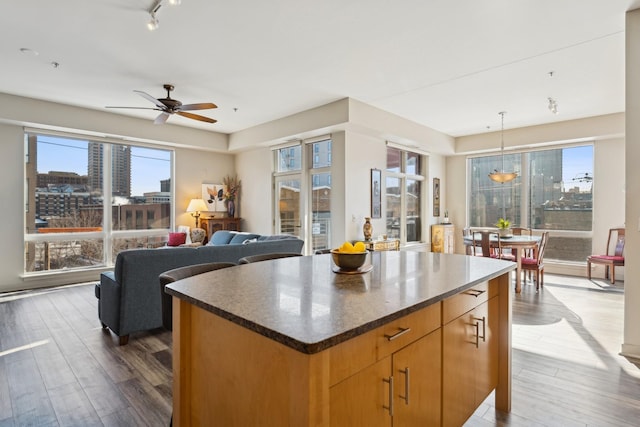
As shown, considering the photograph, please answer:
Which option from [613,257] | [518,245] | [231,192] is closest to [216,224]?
[231,192]

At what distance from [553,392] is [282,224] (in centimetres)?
535

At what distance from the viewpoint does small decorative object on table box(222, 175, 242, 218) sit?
7660mm

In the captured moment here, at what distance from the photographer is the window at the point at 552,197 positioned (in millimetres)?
6324

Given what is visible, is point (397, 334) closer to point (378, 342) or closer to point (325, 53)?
point (378, 342)

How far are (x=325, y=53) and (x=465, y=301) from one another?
301 cm

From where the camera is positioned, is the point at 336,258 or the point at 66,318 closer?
the point at 336,258

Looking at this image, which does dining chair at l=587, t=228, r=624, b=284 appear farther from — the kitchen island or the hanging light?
the hanging light

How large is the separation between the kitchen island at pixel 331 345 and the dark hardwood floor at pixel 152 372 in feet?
2.20

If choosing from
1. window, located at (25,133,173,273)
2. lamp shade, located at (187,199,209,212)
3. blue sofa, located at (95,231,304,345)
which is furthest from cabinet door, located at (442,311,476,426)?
window, located at (25,133,173,273)

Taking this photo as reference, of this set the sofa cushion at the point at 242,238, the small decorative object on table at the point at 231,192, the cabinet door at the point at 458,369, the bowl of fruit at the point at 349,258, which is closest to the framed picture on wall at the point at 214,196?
the small decorative object on table at the point at 231,192

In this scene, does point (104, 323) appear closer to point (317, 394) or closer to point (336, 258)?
point (336, 258)

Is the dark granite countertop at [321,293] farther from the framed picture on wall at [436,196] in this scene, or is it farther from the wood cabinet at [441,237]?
the framed picture on wall at [436,196]

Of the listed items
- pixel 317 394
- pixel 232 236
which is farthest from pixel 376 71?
pixel 317 394

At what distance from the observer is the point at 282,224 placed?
6.97 metres
